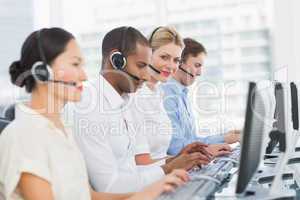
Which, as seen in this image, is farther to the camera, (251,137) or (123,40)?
(123,40)

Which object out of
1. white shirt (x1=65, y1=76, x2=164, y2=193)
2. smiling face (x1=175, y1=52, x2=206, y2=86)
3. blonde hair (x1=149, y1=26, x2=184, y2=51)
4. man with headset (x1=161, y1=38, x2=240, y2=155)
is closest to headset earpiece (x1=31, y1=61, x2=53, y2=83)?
white shirt (x1=65, y1=76, x2=164, y2=193)

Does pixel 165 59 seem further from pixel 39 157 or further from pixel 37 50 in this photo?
pixel 39 157

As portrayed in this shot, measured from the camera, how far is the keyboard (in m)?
1.20

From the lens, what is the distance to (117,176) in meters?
1.61

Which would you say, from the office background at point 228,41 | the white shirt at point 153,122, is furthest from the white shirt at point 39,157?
the office background at point 228,41

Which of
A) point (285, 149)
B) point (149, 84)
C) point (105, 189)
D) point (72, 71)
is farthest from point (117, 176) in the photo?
point (149, 84)

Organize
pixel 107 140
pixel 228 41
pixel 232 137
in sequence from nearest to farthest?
1. pixel 107 140
2. pixel 232 137
3. pixel 228 41

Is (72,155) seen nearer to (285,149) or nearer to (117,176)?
(117,176)

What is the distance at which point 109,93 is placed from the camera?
176 centimetres

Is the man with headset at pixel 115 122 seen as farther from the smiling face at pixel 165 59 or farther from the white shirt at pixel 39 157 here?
the smiling face at pixel 165 59

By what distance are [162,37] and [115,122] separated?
31.1 inches

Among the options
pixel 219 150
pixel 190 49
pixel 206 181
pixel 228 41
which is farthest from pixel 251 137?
pixel 228 41

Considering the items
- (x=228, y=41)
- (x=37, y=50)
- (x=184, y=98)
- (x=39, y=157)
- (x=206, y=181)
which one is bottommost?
(x=206, y=181)

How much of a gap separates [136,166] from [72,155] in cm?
52
